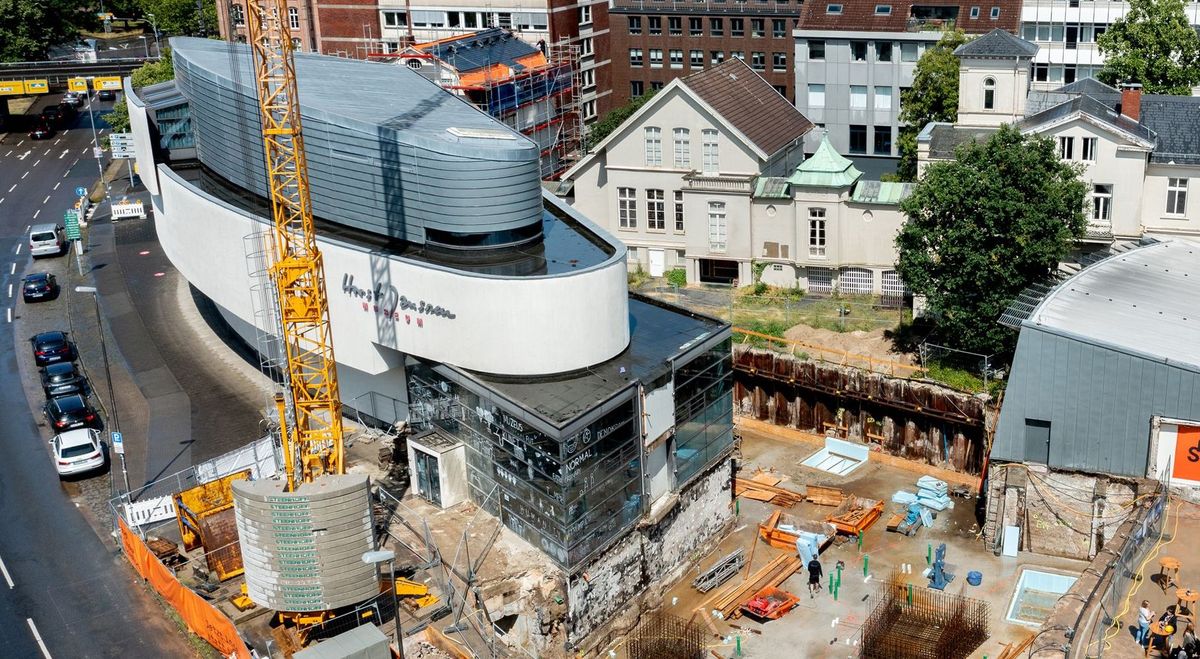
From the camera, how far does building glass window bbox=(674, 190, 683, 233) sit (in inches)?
3063

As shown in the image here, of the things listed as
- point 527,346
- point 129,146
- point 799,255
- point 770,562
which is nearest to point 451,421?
point 527,346

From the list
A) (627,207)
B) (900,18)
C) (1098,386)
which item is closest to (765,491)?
(1098,386)

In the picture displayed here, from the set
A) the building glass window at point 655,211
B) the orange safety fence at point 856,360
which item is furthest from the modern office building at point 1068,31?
the orange safety fence at point 856,360

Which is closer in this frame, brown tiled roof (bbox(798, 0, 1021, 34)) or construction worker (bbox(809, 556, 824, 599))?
construction worker (bbox(809, 556, 824, 599))

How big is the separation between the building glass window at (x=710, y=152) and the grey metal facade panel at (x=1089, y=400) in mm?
28820

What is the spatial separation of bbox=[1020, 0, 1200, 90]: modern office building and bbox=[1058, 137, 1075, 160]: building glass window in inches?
1444

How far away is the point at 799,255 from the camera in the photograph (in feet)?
247

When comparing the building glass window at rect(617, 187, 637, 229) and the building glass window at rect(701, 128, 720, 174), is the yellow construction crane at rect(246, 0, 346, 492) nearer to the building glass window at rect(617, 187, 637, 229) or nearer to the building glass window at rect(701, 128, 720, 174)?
the building glass window at rect(701, 128, 720, 174)

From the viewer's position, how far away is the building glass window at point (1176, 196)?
67250 millimetres

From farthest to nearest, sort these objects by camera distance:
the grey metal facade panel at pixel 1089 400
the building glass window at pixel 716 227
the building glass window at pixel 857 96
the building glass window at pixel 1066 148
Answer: the building glass window at pixel 857 96 < the building glass window at pixel 716 227 < the building glass window at pixel 1066 148 < the grey metal facade panel at pixel 1089 400

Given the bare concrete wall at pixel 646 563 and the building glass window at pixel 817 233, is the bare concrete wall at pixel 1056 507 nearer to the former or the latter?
the bare concrete wall at pixel 646 563

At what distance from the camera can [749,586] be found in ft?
165

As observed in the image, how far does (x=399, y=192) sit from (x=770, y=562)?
2046cm

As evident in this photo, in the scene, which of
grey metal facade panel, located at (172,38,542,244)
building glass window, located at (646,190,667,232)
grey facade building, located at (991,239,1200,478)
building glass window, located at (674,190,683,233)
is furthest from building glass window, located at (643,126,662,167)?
grey facade building, located at (991,239,1200,478)
